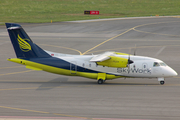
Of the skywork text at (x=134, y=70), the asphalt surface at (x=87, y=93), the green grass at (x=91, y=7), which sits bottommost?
the asphalt surface at (x=87, y=93)

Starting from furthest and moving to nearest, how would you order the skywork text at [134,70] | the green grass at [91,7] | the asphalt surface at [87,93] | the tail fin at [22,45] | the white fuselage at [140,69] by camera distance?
1. the green grass at [91,7]
2. the tail fin at [22,45]
3. the skywork text at [134,70]
4. the white fuselage at [140,69]
5. the asphalt surface at [87,93]

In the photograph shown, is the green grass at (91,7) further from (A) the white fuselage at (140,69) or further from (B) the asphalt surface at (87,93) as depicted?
(A) the white fuselage at (140,69)

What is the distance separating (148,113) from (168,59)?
2175 cm

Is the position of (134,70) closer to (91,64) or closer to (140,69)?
(140,69)

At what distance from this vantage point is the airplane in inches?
1156

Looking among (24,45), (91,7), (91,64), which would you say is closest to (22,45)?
(24,45)

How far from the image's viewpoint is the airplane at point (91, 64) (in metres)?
29.4

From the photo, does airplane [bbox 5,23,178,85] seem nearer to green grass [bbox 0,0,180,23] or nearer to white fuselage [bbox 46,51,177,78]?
white fuselage [bbox 46,51,177,78]

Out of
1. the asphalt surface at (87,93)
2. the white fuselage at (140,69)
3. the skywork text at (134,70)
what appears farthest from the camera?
the skywork text at (134,70)

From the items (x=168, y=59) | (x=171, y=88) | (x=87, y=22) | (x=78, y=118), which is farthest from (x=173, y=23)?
(x=78, y=118)

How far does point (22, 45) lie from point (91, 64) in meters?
7.59

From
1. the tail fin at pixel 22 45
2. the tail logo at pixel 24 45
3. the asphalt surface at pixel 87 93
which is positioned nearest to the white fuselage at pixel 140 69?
the asphalt surface at pixel 87 93

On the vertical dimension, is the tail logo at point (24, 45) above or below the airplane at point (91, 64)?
above

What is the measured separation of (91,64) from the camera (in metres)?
30.1
